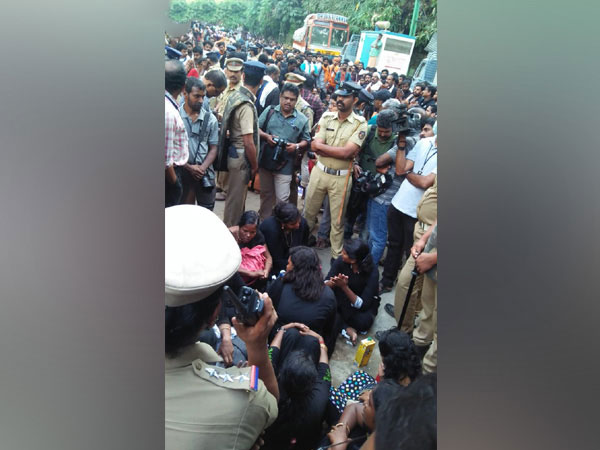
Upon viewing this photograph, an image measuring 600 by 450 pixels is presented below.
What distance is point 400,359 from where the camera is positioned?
80.0 inches

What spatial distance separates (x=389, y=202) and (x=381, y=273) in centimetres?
76

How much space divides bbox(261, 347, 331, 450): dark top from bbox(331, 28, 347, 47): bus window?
557 inches

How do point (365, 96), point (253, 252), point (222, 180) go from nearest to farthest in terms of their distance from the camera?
point (253, 252) → point (222, 180) → point (365, 96)

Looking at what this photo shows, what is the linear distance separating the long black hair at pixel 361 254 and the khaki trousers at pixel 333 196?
0.82 metres

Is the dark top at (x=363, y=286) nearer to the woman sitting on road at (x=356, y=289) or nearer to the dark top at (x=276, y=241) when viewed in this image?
the woman sitting on road at (x=356, y=289)

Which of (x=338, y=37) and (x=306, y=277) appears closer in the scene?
(x=306, y=277)

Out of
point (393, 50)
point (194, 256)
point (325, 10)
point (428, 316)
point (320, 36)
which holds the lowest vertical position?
point (428, 316)

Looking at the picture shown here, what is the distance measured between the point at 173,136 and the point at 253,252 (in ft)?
4.23

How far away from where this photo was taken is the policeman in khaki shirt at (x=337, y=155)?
379cm

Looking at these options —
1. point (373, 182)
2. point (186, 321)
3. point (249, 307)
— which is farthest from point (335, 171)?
point (186, 321)

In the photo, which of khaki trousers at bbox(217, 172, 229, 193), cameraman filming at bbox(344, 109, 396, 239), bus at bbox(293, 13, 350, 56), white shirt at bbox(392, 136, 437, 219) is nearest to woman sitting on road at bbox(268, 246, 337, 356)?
white shirt at bbox(392, 136, 437, 219)

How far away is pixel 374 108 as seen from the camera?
661 cm

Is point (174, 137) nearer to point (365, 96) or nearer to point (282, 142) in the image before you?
point (282, 142)

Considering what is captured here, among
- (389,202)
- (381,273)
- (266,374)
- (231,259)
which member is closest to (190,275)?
(231,259)
